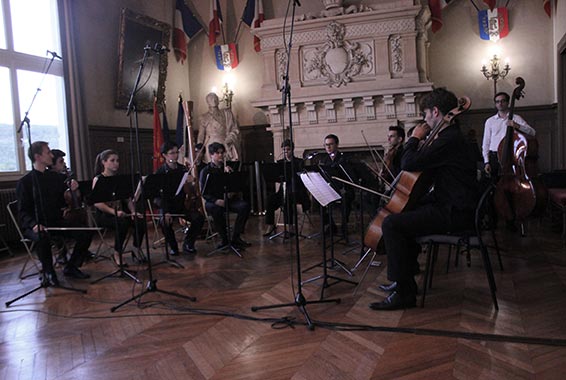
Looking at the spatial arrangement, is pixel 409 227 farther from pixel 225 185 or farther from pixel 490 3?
pixel 490 3

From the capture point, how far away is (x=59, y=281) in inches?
157

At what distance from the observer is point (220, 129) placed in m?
8.09

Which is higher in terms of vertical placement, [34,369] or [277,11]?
[277,11]

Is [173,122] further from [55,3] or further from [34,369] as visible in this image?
[34,369]

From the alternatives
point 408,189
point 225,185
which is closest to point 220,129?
point 225,185

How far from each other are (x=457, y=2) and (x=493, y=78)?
4.87ft

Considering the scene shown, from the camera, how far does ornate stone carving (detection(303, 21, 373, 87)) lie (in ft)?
24.2

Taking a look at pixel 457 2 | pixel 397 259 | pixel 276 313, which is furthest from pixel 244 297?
pixel 457 2

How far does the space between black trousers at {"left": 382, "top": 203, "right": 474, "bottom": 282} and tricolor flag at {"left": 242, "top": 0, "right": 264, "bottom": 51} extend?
6.56 meters

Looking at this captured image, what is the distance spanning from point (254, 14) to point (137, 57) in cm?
241

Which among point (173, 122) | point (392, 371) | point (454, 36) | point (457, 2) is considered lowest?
point (392, 371)

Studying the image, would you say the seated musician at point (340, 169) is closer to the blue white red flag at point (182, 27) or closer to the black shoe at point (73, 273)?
the black shoe at point (73, 273)

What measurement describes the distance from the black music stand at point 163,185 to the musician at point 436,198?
2312mm

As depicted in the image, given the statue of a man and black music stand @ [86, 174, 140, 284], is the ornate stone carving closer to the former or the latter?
the statue of a man
